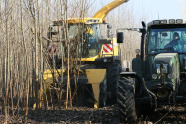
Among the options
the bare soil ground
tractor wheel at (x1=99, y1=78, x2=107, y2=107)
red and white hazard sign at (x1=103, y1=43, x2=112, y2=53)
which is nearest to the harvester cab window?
red and white hazard sign at (x1=103, y1=43, x2=112, y2=53)

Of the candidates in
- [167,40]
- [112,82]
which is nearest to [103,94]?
[112,82]

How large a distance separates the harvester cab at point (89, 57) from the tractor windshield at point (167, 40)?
2.33 metres

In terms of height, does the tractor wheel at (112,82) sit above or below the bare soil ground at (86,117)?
above

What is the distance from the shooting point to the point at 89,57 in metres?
10.9

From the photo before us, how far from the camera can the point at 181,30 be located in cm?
706

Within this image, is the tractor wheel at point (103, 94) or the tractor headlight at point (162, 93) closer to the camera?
the tractor headlight at point (162, 93)

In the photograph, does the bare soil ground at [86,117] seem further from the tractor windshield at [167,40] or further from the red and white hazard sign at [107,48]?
the red and white hazard sign at [107,48]

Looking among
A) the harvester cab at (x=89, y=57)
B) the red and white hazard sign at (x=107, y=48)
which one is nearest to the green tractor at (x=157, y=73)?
the harvester cab at (x=89, y=57)

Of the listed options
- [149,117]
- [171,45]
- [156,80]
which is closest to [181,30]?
[171,45]

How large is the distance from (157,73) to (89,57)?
4.62 meters

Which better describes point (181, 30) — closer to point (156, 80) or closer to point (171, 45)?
point (171, 45)

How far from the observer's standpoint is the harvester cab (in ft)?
30.4

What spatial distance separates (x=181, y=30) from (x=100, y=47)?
4443 mm

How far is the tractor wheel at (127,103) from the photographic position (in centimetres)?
Result: 626
